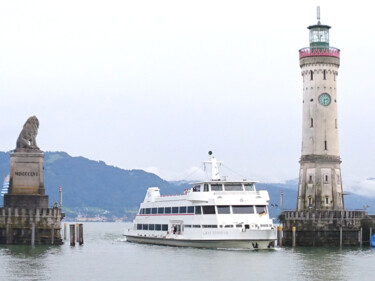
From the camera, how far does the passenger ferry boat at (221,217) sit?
245 ft

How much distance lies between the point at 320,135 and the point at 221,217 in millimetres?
19544

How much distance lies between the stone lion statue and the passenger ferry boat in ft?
45.0

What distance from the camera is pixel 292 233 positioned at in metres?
85.8

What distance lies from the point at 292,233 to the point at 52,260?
27.0m

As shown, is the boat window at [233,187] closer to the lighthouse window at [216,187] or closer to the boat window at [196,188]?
the lighthouse window at [216,187]

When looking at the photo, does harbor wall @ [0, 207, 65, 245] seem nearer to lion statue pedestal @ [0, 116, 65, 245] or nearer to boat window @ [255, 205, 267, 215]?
lion statue pedestal @ [0, 116, 65, 245]

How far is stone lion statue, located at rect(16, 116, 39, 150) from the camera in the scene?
81438mm

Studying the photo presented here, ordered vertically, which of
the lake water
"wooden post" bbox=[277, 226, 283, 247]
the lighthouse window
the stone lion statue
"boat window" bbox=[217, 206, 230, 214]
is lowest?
the lake water

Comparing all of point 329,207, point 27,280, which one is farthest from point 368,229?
point 27,280

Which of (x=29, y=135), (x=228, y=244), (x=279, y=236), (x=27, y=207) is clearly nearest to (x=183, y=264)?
(x=228, y=244)

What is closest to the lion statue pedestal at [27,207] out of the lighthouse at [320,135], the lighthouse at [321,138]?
the lighthouse at [321,138]

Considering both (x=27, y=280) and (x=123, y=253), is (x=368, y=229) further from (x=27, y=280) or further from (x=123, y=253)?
(x=27, y=280)

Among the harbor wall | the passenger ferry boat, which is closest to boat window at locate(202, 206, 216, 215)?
the passenger ferry boat

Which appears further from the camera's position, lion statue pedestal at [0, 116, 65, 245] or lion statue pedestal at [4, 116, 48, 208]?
lion statue pedestal at [4, 116, 48, 208]
